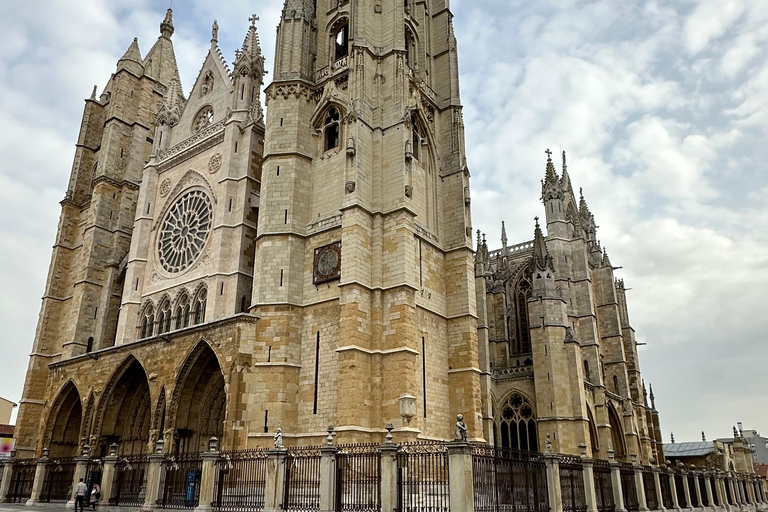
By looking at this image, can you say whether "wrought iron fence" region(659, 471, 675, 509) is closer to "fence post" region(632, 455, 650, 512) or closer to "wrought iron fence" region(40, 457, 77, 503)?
"fence post" region(632, 455, 650, 512)

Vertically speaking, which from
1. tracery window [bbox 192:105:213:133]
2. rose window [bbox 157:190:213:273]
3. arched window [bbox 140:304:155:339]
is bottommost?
arched window [bbox 140:304:155:339]

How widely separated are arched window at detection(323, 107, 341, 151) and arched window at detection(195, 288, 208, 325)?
23.8 ft

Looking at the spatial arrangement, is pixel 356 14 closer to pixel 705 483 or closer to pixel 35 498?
pixel 35 498

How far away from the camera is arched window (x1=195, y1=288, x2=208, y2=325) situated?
75.0ft

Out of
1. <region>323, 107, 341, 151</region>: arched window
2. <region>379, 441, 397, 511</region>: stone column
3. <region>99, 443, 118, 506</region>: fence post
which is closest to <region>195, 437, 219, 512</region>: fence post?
<region>99, 443, 118, 506</region>: fence post

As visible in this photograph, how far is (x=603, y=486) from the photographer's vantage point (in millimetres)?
15367

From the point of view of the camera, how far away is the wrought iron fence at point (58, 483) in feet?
61.0

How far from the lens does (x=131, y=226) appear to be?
1187 inches

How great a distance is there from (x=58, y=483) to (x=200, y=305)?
739 cm

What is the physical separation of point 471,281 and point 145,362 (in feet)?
39.3

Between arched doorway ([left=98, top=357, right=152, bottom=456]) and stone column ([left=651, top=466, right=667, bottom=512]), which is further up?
arched doorway ([left=98, top=357, right=152, bottom=456])

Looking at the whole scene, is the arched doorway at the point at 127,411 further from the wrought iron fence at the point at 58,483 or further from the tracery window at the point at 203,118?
the tracery window at the point at 203,118

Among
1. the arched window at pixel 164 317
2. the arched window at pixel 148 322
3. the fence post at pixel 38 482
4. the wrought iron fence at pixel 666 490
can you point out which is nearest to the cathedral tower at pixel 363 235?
the wrought iron fence at pixel 666 490

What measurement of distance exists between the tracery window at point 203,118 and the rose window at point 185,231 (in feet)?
11.2
